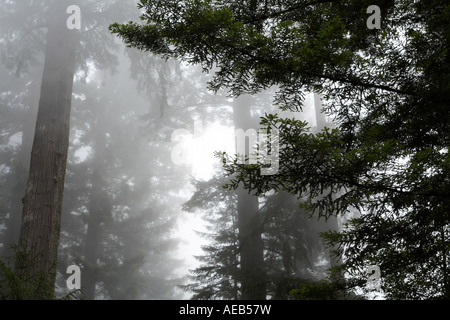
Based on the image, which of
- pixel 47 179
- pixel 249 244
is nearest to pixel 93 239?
pixel 249 244

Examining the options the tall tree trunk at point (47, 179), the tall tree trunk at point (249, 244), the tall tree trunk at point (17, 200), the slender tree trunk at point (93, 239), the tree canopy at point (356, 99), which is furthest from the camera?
the slender tree trunk at point (93, 239)

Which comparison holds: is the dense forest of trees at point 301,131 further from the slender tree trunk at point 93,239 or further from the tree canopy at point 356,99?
the slender tree trunk at point 93,239

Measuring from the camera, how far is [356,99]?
3.54 meters

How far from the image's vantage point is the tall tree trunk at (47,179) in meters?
5.70

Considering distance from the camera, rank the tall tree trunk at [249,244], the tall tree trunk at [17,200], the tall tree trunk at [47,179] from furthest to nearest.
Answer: the tall tree trunk at [17,200], the tall tree trunk at [249,244], the tall tree trunk at [47,179]

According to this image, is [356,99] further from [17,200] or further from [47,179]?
[17,200]

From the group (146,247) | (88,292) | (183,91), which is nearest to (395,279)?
(88,292)

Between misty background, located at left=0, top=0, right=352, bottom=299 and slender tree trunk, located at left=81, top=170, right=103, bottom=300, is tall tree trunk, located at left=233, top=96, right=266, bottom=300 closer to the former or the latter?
misty background, located at left=0, top=0, right=352, bottom=299

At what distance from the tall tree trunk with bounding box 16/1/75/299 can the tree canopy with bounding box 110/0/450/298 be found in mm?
3266

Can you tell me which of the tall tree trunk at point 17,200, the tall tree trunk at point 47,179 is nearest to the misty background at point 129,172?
the tall tree trunk at point 17,200

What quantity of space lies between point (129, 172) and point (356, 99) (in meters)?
20.8

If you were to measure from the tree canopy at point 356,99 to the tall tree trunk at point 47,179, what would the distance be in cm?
327

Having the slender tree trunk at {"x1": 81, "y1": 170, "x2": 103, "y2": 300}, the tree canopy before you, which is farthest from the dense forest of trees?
the slender tree trunk at {"x1": 81, "y1": 170, "x2": 103, "y2": 300}

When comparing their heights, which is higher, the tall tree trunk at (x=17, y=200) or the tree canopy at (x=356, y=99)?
the tall tree trunk at (x=17, y=200)
